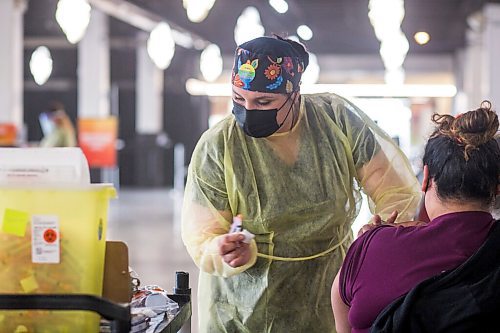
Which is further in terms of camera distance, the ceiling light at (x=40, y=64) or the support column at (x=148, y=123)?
the support column at (x=148, y=123)

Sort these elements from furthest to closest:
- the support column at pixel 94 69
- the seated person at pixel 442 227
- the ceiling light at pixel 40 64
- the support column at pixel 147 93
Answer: the support column at pixel 147 93
the support column at pixel 94 69
the ceiling light at pixel 40 64
the seated person at pixel 442 227

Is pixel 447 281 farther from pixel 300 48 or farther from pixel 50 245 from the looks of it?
pixel 300 48

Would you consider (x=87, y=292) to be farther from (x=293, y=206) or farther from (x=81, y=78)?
(x=81, y=78)

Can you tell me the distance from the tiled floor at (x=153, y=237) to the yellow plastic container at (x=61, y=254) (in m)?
3.40

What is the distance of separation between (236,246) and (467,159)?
0.61m

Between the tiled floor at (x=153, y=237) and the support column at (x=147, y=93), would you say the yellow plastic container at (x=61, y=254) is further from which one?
the support column at (x=147, y=93)

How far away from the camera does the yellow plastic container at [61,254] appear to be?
1662 millimetres

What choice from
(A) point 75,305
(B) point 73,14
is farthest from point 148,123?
(A) point 75,305

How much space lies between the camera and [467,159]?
1.80m

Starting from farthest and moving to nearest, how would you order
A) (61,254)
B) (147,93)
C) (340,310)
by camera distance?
(147,93) < (340,310) < (61,254)

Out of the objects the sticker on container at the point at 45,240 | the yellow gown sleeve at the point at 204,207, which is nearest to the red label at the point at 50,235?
the sticker on container at the point at 45,240

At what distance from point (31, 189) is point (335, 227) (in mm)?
979

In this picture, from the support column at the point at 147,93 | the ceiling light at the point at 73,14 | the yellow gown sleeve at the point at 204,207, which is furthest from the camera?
the support column at the point at 147,93

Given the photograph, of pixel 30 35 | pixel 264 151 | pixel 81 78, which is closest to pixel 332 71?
pixel 81 78
